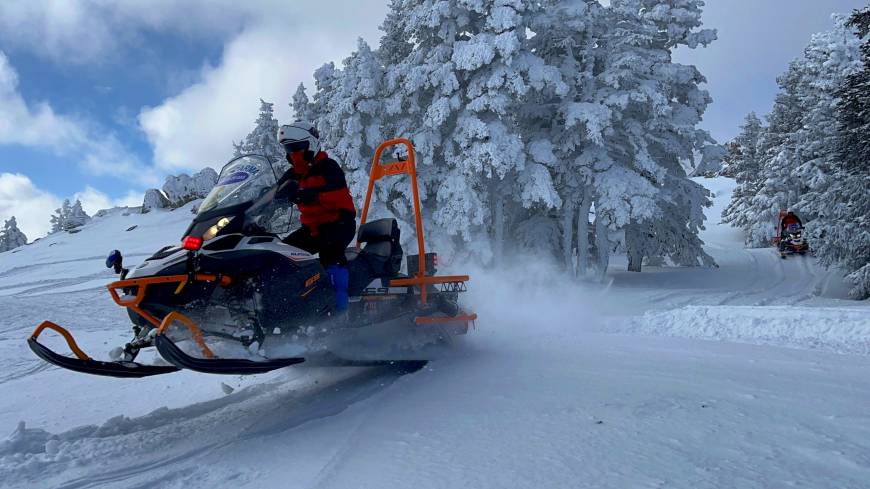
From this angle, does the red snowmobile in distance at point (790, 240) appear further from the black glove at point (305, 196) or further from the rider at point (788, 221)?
the black glove at point (305, 196)

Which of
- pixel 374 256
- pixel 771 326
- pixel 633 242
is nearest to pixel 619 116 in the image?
pixel 633 242

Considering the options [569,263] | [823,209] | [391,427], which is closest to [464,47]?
[569,263]

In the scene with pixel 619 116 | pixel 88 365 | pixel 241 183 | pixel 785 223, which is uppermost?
pixel 619 116

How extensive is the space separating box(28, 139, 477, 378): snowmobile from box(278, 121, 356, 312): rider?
0.18 m

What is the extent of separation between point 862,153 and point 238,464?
16.9 metres

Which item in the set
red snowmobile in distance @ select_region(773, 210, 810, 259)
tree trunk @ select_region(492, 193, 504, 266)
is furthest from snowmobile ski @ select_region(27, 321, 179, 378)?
red snowmobile in distance @ select_region(773, 210, 810, 259)

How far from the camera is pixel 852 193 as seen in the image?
1628cm

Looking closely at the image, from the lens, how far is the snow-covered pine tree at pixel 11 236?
60.5 metres

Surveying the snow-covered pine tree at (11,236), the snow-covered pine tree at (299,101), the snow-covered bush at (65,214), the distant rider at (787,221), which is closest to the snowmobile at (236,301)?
the snow-covered pine tree at (299,101)

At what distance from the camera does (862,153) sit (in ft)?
48.4

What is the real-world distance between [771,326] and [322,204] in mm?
5630

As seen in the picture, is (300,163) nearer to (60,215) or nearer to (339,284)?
(339,284)

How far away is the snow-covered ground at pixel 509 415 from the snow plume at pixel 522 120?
9.46 metres

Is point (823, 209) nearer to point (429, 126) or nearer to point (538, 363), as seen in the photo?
point (429, 126)
